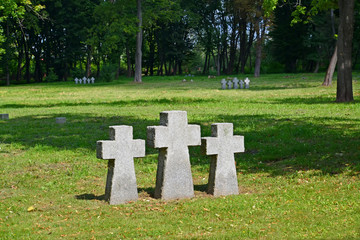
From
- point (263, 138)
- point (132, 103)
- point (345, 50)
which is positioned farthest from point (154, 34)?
point (263, 138)

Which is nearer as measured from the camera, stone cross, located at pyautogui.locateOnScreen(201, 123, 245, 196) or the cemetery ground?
the cemetery ground

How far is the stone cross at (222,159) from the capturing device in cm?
703

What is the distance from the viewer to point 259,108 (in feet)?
63.4

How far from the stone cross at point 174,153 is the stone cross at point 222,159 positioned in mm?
300

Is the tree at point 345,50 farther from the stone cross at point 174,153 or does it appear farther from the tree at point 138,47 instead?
the tree at point 138,47

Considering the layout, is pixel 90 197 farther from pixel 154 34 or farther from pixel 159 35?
pixel 154 34

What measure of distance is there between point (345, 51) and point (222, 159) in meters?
15.2

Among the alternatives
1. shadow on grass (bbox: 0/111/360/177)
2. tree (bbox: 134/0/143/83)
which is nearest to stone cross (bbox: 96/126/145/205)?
shadow on grass (bbox: 0/111/360/177)

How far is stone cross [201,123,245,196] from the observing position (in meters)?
7.03

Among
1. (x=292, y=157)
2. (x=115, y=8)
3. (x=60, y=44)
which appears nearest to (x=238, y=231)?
(x=292, y=157)

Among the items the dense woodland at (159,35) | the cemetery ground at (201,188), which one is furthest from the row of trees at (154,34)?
the cemetery ground at (201,188)

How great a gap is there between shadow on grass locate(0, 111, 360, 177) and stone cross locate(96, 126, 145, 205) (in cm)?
82

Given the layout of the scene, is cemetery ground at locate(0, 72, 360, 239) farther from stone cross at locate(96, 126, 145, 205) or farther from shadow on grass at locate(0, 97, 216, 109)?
shadow on grass at locate(0, 97, 216, 109)

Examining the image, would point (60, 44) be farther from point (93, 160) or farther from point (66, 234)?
point (66, 234)
